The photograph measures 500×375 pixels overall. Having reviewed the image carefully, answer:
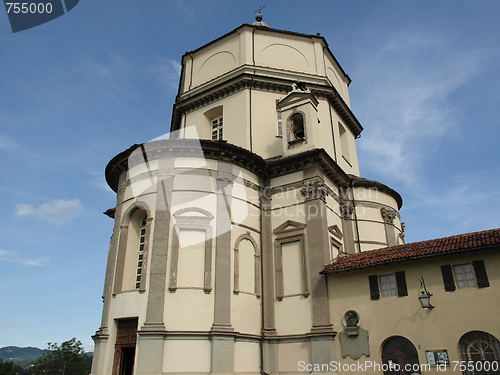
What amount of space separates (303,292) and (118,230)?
7919 millimetres

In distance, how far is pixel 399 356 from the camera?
13102 mm

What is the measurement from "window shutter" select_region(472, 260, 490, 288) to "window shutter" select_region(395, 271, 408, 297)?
7.18 feet

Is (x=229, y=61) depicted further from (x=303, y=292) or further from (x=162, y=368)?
(x=162, y=368)

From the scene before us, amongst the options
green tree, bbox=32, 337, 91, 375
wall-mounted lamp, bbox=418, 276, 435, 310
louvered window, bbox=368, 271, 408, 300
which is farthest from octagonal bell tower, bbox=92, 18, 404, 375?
green tree, bbox=32, 337, 91, 375

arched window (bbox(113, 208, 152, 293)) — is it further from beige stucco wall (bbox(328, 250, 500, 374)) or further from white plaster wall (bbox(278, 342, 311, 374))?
beige stucco wall (bbox(328, 250, 500, 374))

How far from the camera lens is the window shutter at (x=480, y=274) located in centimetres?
1221

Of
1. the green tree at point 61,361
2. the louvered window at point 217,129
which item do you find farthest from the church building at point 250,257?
the green tree at point 61,361

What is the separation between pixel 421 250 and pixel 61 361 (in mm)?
59210

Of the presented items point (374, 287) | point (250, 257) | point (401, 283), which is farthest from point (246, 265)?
point (401, 283)

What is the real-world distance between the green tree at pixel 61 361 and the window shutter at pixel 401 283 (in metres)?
54.9

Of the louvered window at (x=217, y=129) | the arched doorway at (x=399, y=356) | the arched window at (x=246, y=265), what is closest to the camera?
the arched doorway at (x=399, y=356)

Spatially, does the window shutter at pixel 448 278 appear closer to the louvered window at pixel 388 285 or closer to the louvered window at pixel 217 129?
the louvered window at pixel 388 285

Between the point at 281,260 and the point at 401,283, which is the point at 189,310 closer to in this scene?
the point at 281,260

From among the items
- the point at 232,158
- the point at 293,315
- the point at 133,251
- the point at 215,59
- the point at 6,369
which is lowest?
the point at 6,369
